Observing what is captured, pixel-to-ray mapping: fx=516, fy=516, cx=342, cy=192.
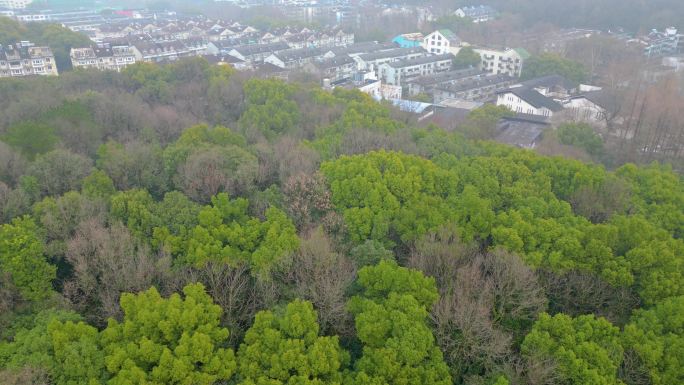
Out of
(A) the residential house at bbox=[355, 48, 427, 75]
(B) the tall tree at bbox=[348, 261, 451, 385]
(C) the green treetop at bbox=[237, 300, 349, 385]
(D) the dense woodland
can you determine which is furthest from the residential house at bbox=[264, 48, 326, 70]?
(C) the green treetop at bbox=[237, 300, 349, 385]

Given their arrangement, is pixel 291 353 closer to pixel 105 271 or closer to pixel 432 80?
pixel 105 271

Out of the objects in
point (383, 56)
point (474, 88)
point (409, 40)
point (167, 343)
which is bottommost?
point (474, 88)

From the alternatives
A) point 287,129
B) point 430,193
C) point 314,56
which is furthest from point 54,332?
point 314,56

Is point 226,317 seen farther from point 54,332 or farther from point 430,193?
point 430,193

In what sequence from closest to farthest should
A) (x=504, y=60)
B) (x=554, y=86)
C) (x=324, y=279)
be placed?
(x=324, y=279), (x=554, y=86), (x=504, y=60)

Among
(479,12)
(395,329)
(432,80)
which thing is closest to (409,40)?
(432,80)

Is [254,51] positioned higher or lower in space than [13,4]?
lower

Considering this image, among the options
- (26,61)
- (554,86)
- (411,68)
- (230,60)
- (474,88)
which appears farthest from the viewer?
(411,68)
